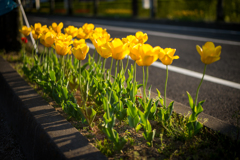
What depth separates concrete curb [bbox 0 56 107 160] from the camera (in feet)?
4.73

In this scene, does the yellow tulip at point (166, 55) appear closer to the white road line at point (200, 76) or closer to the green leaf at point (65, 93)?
the green leaf at point (65, 93)

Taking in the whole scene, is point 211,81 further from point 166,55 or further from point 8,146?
point 8,146

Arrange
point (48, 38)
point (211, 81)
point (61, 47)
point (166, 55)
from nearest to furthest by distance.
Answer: point (166, 55) < point (61, 47) < point (48, 38) < point (211, 81)

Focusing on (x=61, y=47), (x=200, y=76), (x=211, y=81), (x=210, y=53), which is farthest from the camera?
(x=200, y=76)

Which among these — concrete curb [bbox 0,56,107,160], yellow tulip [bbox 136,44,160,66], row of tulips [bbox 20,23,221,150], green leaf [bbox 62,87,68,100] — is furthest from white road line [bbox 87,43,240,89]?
concrete curb [bbox 0,56,107,160]

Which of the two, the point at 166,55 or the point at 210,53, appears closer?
the point at 210,53

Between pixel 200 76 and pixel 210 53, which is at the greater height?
pixel 210 53

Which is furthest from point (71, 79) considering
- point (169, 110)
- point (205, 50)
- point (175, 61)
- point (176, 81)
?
point (175, 61)

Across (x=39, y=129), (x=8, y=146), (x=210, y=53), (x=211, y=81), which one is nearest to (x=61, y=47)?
(x=39, y=129)

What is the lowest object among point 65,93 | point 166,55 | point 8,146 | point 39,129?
point 8,146

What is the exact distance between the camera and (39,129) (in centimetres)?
169

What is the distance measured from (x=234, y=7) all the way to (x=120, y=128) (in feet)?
38.8

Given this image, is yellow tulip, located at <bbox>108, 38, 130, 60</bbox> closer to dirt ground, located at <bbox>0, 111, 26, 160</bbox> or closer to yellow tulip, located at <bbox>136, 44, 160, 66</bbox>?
yellow tulip, located at <bbox>136, 44, 160, 66</bbox>

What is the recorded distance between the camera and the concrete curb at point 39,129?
4.73ft
